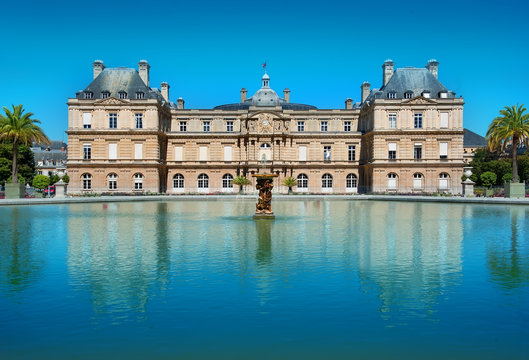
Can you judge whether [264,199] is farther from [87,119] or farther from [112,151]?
[87,119]

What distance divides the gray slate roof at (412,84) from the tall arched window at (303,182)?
13109mm

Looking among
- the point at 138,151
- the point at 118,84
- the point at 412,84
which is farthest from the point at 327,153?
the point at 118,84

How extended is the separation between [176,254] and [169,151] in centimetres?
5086

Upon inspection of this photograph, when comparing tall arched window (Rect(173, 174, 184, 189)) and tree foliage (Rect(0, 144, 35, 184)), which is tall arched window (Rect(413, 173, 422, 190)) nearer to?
tall arched window (Rect(173, 174, 184, 189))

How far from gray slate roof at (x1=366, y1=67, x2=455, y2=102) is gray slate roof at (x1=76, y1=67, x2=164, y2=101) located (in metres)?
28.1

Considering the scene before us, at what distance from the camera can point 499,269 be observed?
507 inches

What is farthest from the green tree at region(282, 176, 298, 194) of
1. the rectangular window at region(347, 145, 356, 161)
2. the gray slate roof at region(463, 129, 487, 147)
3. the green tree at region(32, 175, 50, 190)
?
the gray slate roof at region(463, 129, 487, 147)

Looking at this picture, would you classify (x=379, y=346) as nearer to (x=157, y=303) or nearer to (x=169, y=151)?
(x=157, y=303)

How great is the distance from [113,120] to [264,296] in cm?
5354

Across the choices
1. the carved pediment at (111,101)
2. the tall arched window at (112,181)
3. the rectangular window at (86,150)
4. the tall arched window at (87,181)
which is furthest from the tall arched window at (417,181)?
the rectangular window at (86,150)

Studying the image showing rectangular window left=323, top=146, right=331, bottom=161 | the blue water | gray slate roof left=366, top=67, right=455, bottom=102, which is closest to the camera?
the blue water

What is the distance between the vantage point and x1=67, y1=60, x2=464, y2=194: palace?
59.4m

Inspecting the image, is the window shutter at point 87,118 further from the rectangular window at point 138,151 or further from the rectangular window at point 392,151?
the rectangular window at point 392,151

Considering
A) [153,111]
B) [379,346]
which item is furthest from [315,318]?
[153,111]
